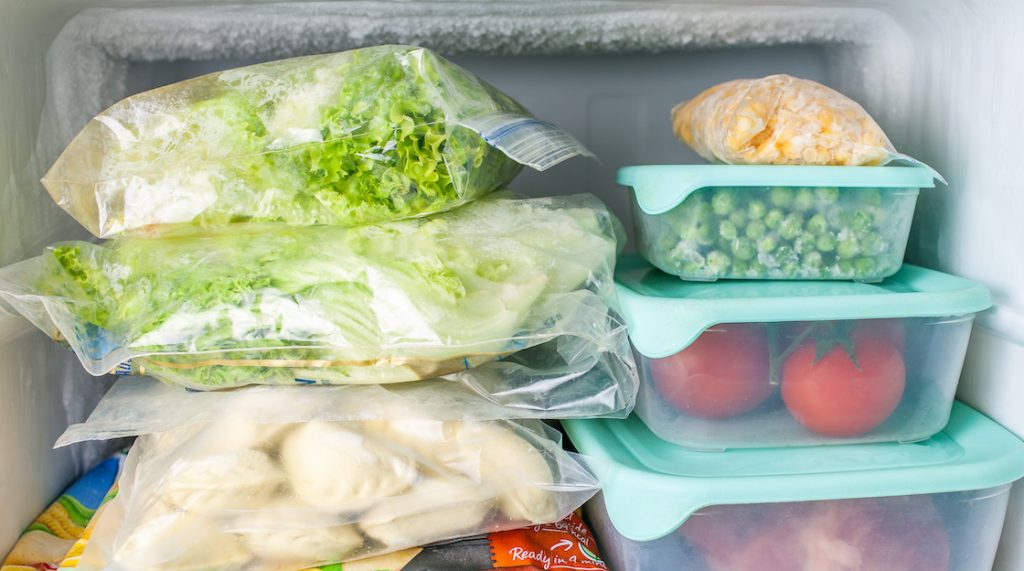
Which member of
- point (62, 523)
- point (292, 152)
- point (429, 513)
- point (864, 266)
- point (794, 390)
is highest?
point (292, 152)

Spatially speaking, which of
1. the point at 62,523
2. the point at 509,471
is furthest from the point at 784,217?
the point at 62,523

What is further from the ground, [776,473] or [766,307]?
[766,307]

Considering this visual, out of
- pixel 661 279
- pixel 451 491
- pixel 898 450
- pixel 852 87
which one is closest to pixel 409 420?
pixel 451 491

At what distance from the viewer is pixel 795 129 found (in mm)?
815

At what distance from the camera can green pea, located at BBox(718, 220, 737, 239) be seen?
81 cm

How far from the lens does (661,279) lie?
0.96m

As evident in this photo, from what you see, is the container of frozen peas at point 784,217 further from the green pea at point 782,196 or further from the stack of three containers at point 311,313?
the stack of three containers at point 311,313

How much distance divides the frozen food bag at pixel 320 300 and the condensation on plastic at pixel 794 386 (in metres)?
0.09

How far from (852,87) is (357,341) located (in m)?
0.82

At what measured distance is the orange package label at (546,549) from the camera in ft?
2.60

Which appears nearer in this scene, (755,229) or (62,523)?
(755,229)

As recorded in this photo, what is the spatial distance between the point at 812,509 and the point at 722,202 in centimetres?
32

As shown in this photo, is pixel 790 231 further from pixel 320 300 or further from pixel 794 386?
pixel 320 300

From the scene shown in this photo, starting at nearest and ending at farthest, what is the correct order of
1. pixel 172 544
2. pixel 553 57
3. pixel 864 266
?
pixel 172 544 < pixel 864 266 < pixel 553 57
